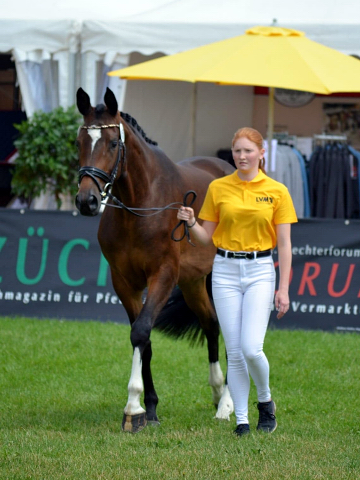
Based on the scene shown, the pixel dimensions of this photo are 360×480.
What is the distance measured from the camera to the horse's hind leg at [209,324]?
5.96 meters

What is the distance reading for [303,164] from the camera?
36.1ft

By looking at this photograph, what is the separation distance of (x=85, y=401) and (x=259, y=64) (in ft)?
14.4

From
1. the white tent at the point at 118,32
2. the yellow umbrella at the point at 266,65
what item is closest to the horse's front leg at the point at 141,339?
the yellow umbrella at the point at 266,65

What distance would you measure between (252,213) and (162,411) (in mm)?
1839

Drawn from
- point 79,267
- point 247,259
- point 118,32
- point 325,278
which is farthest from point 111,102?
point 118,32

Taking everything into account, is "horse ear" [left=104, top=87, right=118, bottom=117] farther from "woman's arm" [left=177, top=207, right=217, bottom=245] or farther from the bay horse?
"woman's arm" [left=177, top=207, right=217, bottom=245]

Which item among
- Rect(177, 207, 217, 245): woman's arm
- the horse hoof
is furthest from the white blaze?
the horse hoof

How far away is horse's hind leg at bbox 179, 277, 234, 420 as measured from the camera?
5961 mm

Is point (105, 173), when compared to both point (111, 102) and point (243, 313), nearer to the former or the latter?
point (111, 102)

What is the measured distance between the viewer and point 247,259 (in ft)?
15.3

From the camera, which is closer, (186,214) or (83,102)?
(186,214)

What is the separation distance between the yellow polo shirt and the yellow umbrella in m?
3.68

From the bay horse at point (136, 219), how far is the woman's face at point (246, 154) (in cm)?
46

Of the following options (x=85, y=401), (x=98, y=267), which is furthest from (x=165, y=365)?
(x=98, y=267)
